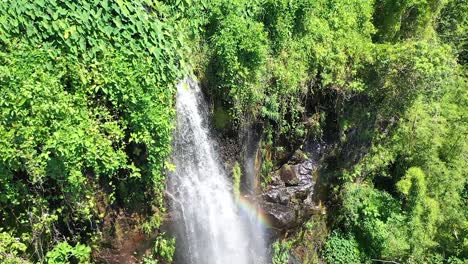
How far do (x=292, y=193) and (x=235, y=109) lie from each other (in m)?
2.07

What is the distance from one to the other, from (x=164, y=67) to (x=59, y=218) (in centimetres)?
224

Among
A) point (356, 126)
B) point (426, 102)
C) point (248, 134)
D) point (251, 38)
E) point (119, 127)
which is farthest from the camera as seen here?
point (426, 102)

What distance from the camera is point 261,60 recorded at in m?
6.62

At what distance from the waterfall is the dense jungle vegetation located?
311 millimetres

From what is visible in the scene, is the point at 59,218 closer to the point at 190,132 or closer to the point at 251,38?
the point at 190,132

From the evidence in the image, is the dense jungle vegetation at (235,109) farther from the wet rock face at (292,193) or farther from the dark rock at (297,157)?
the wet rock face at (292,193)

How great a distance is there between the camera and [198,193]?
261 inches

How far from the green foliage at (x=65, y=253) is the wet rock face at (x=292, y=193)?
3.34 m

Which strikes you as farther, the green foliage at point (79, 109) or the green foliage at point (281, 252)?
the green foliage at point (281, 252)

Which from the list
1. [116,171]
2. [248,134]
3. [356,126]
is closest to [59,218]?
[116,171]

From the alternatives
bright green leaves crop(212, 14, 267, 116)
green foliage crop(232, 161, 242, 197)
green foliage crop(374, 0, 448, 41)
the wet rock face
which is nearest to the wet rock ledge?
the wet rock face

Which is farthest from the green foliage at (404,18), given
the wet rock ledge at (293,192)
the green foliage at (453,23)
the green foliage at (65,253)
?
the green foliage at (65,253)

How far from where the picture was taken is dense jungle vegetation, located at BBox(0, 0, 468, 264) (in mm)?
4555

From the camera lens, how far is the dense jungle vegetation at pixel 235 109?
455 centimetres
